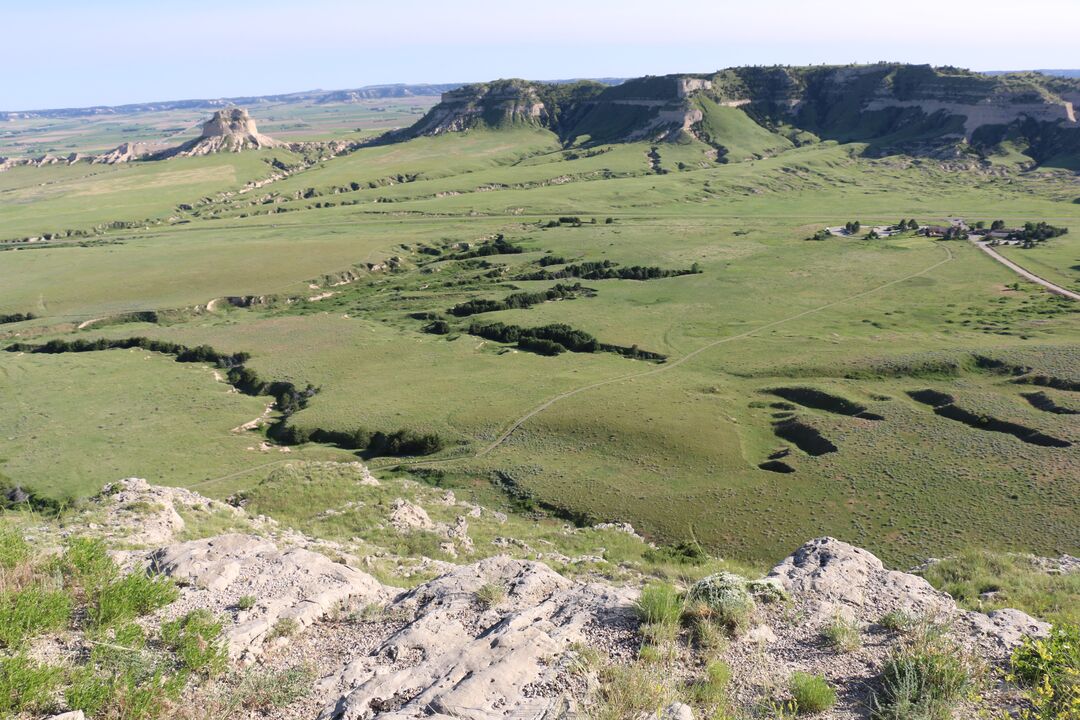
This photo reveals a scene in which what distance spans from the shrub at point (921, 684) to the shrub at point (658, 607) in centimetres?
406

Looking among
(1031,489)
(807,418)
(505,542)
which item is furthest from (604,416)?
(1031,489)

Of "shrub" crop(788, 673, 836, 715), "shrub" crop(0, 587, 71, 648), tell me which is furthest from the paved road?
"shrub" crop(0, 587, 71, 648)

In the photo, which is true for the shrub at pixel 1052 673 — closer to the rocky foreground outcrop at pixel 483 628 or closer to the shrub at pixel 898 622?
the rocky foreground outcrop at pixel 483 628

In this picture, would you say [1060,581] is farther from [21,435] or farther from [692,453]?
[21,435]

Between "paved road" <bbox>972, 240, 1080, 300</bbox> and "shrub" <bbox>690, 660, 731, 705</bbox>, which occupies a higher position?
"shrub" <bbox>690, 660, 731, 705</bbox>

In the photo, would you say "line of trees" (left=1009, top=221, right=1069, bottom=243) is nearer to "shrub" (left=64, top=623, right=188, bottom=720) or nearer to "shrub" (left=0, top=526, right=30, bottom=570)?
"shrub" (left=64, top=623, right=188, bottom=720)

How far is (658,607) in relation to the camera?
14438 mm

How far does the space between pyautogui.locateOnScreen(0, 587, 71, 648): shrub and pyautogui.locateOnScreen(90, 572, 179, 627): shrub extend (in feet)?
1.94

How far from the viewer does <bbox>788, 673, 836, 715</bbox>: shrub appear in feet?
38.7

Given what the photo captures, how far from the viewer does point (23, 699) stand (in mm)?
10445

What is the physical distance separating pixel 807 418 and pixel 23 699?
Result: 169 ft

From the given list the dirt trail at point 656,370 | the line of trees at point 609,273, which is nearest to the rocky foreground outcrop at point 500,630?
the dirt trail at point 656,370

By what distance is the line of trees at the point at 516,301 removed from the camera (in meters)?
98.1

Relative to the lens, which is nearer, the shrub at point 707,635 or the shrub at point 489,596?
the shrub at point 707,635
